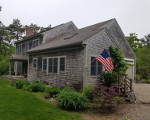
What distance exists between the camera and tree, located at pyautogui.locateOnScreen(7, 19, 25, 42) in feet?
145

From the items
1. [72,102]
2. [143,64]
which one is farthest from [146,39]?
[72,102]

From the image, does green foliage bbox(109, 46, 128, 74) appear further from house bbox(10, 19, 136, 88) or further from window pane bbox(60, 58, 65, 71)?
window pane bbox(60, 58, 65, 71)

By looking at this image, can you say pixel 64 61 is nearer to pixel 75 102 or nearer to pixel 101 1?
pixel 75 102

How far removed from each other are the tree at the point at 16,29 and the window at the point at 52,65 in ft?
115

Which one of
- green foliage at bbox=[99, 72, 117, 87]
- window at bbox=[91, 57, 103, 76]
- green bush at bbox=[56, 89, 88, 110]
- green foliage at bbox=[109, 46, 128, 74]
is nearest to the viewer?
green bush at bbox=[56, 89, 88, 110]

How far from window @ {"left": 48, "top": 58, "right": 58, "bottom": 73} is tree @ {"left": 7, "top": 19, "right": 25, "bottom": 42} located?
115 feet

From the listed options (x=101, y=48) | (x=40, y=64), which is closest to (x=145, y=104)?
(x=101, y=48)

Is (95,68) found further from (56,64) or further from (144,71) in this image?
(144,71)

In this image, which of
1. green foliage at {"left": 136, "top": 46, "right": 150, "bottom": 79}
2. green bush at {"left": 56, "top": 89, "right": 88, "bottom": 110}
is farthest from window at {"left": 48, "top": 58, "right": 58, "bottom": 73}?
green foliage at {"left": 136, "top": 46, "right": 150, "bottom": 79}

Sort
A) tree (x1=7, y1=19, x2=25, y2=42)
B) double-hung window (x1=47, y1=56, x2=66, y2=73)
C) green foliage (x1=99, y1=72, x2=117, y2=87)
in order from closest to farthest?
green foliage (x1=99, y1=72, x2=117, y2=87) < double-hung window (x1=47, y1=56, x2=66, y2=73) < tree (x1=7, y1=19, x2=25, y2=42)

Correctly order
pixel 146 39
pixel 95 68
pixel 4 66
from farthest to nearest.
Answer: pixel 146 39
pixel 4 66
pixel 95 68

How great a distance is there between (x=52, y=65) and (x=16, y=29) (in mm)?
36911

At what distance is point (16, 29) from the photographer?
144 feet

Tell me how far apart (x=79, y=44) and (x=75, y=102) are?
14.7 feet
